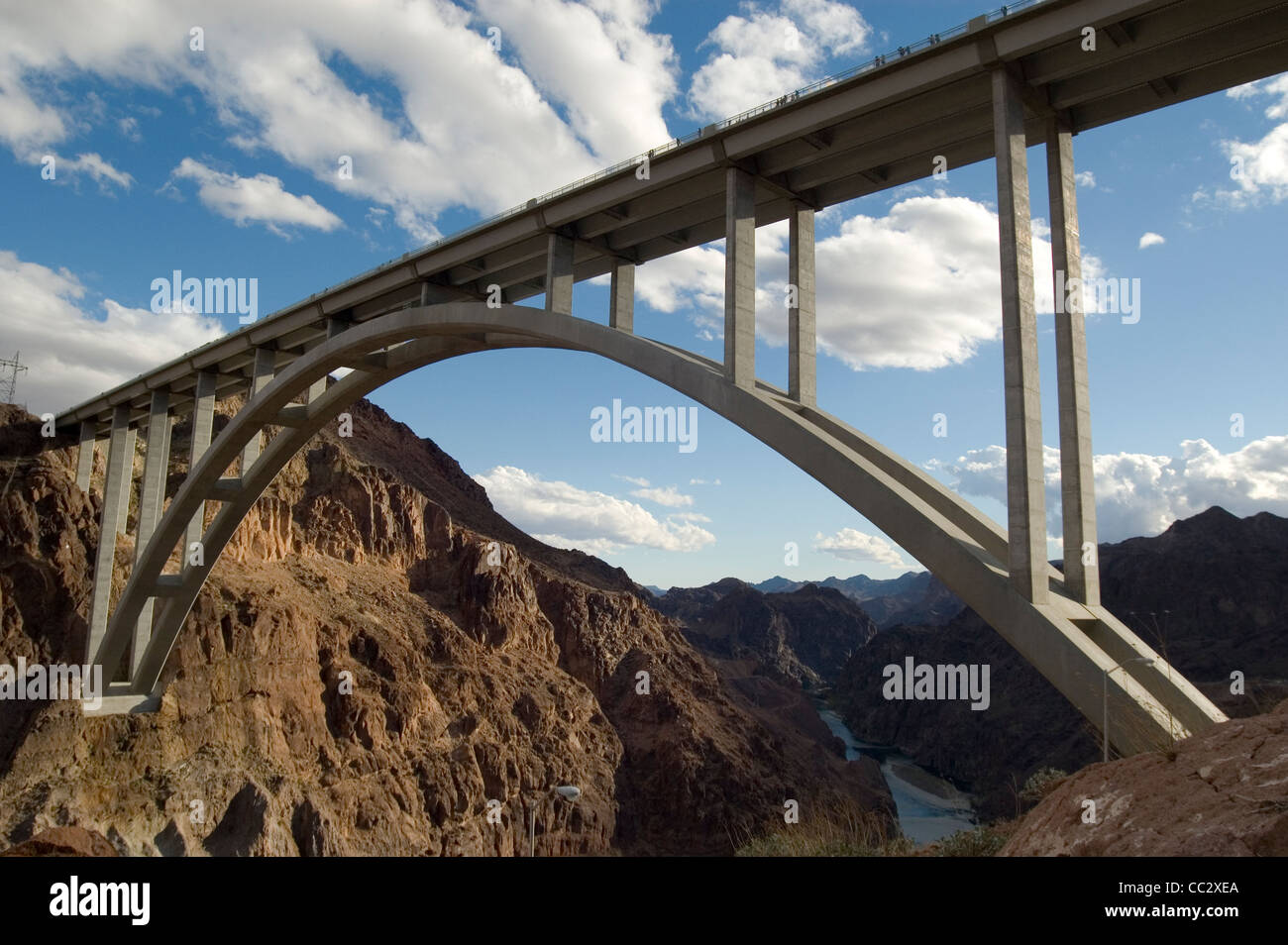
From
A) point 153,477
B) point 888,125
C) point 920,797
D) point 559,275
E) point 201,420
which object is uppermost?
point 888,125

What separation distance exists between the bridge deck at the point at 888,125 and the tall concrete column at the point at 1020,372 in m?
0.86

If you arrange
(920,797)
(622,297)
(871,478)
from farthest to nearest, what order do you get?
(920,797) → (622,297) → (871,478)

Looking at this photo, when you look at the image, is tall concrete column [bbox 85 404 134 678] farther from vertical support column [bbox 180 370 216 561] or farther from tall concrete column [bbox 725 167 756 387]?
tall concrete column [bbox 725 167 756 387]

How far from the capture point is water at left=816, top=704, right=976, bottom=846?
178ft

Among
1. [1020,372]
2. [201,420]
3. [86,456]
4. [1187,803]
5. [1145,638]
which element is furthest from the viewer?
[1145,638]

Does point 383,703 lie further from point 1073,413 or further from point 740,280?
point 1073,413

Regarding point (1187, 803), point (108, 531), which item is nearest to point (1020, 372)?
point (1187, 803)

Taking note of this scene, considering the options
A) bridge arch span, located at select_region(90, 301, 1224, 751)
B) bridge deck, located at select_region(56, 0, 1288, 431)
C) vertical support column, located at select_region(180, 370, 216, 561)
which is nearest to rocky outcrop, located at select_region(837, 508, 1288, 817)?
vertical support column, located at select_region(180, 370, 216, 561)

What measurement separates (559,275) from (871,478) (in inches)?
257

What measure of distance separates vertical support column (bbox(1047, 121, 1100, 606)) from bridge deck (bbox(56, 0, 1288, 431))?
1.34 m

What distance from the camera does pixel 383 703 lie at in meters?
38.0

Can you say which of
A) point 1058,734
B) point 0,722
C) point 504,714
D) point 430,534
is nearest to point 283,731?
point 0,722

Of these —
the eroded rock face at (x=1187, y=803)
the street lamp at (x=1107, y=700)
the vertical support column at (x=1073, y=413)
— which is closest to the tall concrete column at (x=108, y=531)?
the vertical support column at (x=1073, y=413)

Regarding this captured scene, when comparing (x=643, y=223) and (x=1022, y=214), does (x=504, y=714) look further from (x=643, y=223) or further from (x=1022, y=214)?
(x=1022, y=214)
